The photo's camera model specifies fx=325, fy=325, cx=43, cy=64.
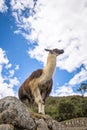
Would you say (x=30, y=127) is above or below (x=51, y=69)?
below

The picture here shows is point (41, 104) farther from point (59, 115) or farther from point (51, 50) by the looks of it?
point (59, 115)

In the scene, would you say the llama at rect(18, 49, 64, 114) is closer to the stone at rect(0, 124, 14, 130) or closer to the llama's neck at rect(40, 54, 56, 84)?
the llama's neck at rect(40, 54, 56, 84)

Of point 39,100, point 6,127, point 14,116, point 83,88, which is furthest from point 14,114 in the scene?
point 83,88

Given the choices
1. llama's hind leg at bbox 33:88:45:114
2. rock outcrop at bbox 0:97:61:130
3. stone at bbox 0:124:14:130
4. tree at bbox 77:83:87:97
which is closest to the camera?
stone at bbox 0:124:14:130

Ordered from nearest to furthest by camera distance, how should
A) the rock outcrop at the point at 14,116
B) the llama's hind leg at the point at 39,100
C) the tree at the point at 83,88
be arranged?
the rock outcrop at the point at 14,116
the llama's hind leg at the point at 39,100
the tree at the point at 83,88

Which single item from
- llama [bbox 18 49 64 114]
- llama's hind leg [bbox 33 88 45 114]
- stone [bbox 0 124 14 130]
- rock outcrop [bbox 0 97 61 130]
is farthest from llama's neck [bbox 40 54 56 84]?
stone [bbox 0 124 14 130]

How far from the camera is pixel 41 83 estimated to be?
12219 mm

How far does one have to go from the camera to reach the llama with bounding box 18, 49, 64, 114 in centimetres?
1217

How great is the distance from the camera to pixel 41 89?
12336 mm

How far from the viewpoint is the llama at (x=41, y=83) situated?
39.9ft

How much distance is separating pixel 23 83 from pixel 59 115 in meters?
35.9

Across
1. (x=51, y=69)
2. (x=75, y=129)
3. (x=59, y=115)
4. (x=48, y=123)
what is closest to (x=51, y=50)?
(x=51, y=69)

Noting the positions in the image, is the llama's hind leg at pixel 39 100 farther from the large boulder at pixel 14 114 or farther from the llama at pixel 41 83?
the large boulder at pixel 14 114

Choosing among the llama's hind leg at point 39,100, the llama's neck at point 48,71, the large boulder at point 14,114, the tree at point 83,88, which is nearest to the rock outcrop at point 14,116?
the large boulder at point 14,114
